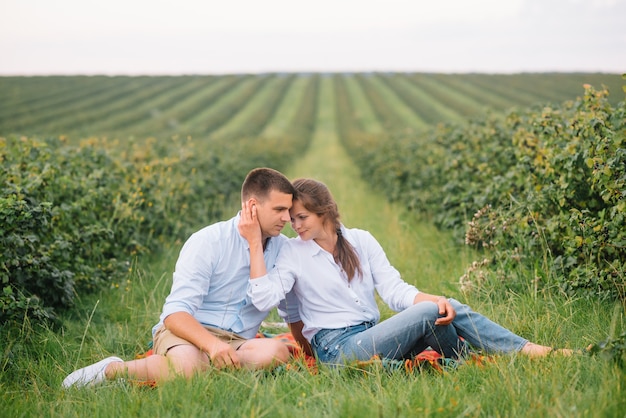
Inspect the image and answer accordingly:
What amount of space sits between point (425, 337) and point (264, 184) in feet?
4.56

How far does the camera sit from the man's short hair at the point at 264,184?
155 inches

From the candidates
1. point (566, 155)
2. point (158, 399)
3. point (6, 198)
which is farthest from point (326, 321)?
point (6, 198)

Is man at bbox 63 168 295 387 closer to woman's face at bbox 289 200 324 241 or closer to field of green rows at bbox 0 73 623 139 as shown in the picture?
woman's face at bbox 289 200 324 241

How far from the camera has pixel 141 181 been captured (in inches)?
318

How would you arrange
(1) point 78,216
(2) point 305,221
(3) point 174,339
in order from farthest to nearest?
(1) point 78,216
(2) point 305,221
(3) point 174,339

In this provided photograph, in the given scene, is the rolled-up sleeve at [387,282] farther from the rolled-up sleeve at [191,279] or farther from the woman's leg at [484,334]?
the rolled-up sleeve at [191,279]

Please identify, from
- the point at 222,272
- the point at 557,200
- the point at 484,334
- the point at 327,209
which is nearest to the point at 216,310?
the point at 222,272

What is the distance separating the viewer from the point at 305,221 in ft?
13.4

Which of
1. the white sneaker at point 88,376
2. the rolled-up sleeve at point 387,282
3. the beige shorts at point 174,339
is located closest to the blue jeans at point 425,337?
the rolled-up sleeve at point 387,282

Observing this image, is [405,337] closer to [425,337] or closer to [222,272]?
[425,337]

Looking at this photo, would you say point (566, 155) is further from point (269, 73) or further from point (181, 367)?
point (269, 73)

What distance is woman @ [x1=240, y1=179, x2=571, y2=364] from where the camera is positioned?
3.81m

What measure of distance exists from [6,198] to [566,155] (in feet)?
15.0

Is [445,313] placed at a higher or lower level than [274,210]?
lower
